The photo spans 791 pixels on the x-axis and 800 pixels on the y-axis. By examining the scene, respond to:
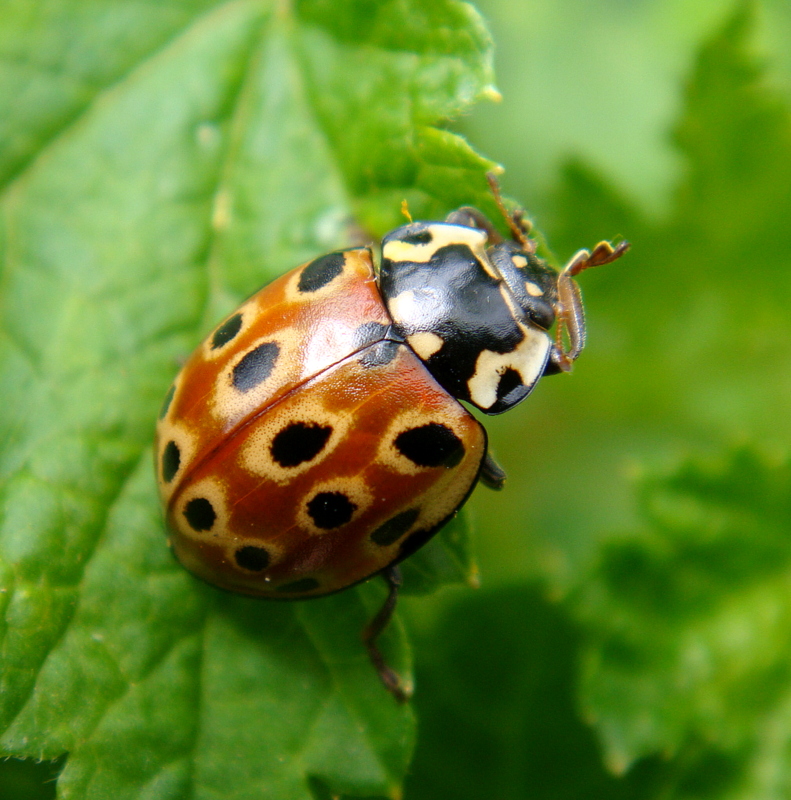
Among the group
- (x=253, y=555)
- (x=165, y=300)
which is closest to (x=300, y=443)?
(x=253, y=555)

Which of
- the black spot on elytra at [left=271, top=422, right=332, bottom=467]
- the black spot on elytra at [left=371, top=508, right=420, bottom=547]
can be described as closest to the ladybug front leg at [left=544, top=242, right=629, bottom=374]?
the black spot on elytra at [left=371, top=508, right=420, bottom=547]

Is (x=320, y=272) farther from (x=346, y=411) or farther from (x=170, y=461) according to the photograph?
(x=170, y=461)

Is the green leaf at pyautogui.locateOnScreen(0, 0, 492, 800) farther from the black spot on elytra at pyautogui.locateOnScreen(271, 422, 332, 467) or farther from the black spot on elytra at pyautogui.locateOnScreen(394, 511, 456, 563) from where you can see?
the black spot on elytra at pyautogui.locateOnScreen(271, 422, 332, 467)

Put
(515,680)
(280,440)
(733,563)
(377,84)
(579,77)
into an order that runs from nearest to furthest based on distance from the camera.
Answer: (280,440), (377,84), (733,563), (515,680), (579,77)

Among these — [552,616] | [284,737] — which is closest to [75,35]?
[284,737]

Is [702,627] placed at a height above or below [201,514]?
below

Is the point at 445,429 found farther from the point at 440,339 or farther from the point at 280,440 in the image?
the point at 280,440

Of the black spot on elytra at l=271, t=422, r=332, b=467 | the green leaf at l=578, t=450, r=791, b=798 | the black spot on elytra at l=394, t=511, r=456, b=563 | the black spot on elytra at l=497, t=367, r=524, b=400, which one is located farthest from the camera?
the green leaf at l=578, t=450, r=791, b=798

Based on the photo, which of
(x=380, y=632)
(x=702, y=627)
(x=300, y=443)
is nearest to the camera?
(x=300, y=443)
